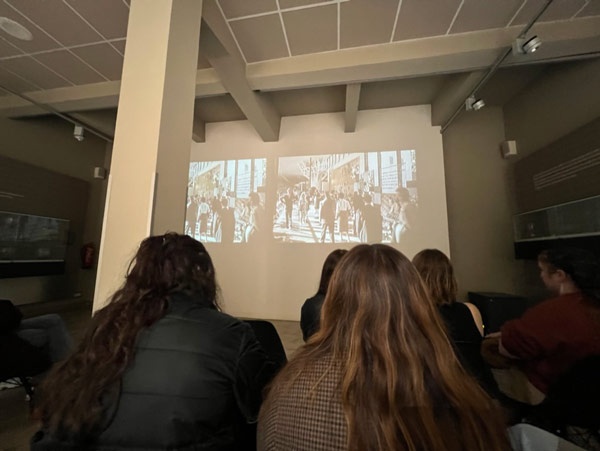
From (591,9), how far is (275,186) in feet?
12.0

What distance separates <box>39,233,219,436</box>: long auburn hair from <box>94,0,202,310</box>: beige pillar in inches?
21.5

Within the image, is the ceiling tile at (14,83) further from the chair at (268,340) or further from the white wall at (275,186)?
the chair at (268,340)

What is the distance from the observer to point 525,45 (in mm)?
2062

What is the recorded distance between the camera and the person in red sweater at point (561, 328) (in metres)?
1.04

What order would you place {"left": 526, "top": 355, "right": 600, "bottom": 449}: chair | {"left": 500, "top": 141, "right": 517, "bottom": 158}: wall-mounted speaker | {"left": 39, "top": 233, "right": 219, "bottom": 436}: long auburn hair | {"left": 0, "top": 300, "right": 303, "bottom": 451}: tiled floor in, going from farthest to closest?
{"left": 500, "top": 141, "right": 517, "bottom": 158}: wall-mounted speaker, {"left": 0, "top": 300, "right": 303, "bottom": 451}: tiled floor, {"left": 526, "top": 355, "right": 600, "bottom": 449}: chair, {"left": 39, "top": 233, "right": 219, "bottom": 436}: long auburn hair

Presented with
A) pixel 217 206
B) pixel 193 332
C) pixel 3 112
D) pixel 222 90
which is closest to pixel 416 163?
pixel 222 90

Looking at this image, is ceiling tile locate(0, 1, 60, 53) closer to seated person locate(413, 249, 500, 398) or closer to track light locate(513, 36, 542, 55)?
seated person locate(413, 249, 500, 398)

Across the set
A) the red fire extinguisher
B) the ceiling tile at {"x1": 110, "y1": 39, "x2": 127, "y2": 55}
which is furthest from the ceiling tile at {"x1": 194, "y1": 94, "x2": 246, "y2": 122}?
the red fire extinguisher

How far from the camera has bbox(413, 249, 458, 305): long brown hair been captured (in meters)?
1.40

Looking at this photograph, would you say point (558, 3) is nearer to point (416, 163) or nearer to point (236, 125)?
point (416, 163)

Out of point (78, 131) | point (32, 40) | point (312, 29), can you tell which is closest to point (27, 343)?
point (32, 40)

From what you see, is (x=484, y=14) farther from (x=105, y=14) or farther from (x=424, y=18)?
(x=105, y=14)

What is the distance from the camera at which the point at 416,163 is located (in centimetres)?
357

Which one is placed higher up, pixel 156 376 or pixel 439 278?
pixel 439 278
